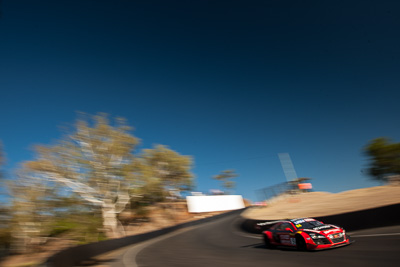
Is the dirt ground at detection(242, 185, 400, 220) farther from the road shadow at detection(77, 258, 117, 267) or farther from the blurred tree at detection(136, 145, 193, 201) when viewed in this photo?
the blurred tree at detection(136, 145, 193, 201)

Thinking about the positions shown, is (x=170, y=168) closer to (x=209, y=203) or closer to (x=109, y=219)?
(x=209, y=203)

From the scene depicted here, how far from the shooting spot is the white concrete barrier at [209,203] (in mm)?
46831

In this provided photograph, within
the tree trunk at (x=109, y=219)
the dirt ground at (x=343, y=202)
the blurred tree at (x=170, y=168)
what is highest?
the blurred tree at (x=170, y=168)

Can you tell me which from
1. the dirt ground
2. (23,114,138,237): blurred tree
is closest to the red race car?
the dirt ground

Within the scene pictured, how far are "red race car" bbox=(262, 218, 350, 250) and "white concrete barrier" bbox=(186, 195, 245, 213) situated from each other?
38.1m

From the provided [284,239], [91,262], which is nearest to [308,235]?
[284,239]

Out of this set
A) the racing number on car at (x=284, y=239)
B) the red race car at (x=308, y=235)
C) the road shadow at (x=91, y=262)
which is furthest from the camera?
the road shadow at (x=91, y=262)

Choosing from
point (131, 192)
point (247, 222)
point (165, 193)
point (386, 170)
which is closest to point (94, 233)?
point (131, 192)

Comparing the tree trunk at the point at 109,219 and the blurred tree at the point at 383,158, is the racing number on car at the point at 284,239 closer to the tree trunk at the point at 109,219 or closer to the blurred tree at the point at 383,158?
the tree trunk at the point at 109,219

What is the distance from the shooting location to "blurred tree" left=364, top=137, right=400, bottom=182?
38.4m

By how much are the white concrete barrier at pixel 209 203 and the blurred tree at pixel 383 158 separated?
25.8m

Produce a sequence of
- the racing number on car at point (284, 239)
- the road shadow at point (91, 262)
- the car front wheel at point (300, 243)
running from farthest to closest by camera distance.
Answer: the road shadow at point (91, 262) < the racing number on car at point (284, 239) < the car front wheel at point (300, 243)

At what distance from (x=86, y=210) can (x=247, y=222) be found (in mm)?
20483

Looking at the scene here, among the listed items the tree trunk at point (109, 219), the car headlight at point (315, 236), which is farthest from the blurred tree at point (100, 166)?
the car headlight at point (315, 236)
